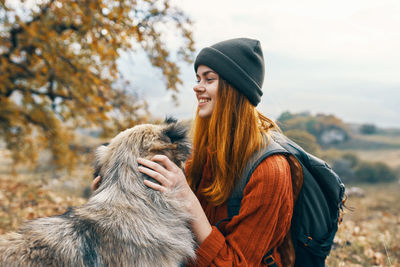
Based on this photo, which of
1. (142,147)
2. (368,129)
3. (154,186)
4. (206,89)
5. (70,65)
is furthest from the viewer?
(368,129)

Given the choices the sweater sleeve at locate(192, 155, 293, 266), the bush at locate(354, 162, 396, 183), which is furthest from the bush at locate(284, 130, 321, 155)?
the bush at locate(354, 162, 396, 183)

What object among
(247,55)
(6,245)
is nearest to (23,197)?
(6,245)

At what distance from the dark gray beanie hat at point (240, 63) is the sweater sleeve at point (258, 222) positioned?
2.08ft

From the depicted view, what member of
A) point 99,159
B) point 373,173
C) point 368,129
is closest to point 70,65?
point 99,159

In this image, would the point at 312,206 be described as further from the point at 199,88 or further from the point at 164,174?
the point at 199,88

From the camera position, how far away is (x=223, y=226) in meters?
2.29

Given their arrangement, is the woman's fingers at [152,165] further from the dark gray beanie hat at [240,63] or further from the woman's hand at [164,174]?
the dark gray beanie hat at [240,63]

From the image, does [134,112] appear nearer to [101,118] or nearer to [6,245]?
[101,118]

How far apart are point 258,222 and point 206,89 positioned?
1.19 m

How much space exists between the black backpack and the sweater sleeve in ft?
0.37

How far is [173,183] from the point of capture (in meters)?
2.05

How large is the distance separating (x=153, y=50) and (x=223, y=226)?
4364 millimetres

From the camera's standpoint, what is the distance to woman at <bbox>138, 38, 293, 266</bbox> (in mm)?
2002

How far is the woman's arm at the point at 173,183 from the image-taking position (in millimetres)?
1966
